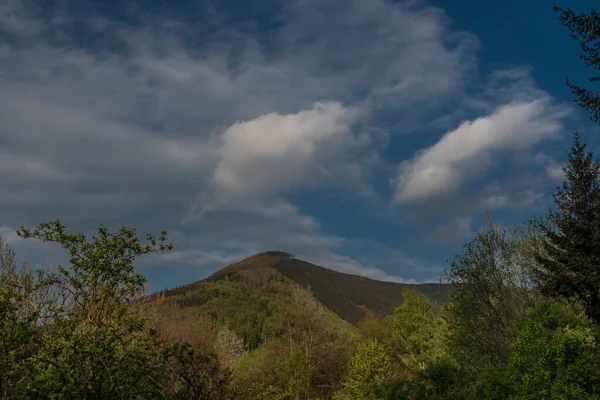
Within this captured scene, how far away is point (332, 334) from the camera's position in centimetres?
5412

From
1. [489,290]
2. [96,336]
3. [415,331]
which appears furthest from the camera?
[415,331]

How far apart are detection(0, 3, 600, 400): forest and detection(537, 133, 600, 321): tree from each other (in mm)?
83

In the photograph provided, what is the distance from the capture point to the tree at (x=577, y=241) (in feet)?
92.2

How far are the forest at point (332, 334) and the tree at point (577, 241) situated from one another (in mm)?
83

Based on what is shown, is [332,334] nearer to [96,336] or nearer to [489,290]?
[489,290]

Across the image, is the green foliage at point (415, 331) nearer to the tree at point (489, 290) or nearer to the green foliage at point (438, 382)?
the tree at point (489, 290)

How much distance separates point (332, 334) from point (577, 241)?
3169cm

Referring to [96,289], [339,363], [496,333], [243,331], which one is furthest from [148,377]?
[243,331]

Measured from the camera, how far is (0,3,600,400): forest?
13.5m

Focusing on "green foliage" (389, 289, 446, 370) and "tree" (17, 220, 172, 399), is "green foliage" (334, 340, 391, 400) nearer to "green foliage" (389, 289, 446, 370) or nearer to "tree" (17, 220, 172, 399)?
"tree" (17, 220, 172, 399)

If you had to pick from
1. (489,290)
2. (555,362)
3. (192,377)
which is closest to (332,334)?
(489,290)

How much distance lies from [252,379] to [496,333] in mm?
24627

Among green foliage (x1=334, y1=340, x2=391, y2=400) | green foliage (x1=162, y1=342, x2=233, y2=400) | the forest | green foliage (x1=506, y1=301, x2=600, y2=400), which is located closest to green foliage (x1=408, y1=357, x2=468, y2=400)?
the forest

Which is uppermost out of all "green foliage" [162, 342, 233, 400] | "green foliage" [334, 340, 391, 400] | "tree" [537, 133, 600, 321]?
"tree" [537, 133, 600, 321]
